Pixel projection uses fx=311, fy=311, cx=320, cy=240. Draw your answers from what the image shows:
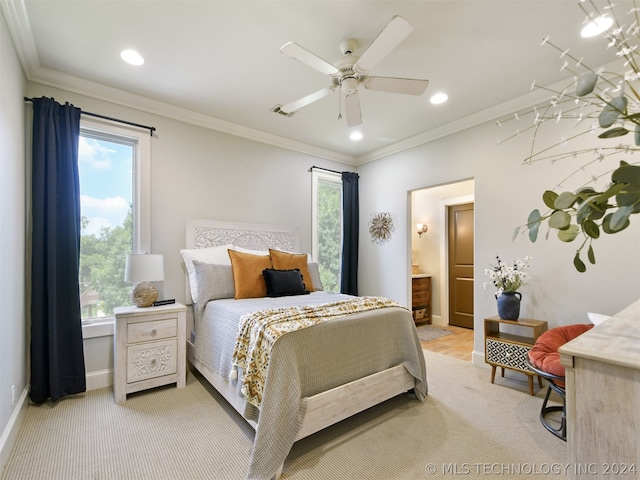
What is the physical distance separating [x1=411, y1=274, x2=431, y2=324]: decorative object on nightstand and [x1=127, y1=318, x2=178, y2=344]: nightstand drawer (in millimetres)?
3796

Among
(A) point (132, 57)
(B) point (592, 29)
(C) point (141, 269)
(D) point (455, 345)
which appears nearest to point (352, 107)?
(B) point (592, 29)

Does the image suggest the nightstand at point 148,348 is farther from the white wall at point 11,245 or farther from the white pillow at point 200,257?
the white wall at point 11,245

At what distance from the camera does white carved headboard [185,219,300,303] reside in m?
3.46

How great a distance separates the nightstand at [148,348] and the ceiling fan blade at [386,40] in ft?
8.29

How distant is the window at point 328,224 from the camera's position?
459cm

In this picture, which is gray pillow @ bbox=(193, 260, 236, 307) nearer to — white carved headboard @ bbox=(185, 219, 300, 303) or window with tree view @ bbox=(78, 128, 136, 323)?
white carved headboard @ bbox=(185, 219, 300, 303)

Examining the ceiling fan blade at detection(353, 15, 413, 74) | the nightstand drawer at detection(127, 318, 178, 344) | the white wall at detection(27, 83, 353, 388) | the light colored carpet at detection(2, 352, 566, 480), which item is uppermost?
the ceiling fan blade at detection(353, 15, 413, 74)

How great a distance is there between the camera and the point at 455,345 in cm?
423

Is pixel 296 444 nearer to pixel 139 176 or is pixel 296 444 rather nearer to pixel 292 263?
pixel 292 263

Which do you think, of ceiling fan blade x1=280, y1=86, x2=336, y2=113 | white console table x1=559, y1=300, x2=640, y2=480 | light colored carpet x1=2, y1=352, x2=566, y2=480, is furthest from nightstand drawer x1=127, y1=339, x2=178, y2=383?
white console table x1=559, y1=300, x2=640, y2=480

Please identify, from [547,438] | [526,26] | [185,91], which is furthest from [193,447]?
[526,26]

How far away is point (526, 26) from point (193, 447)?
358cm

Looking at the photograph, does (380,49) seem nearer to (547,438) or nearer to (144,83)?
(144,83)

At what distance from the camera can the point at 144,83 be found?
2.88 meters
